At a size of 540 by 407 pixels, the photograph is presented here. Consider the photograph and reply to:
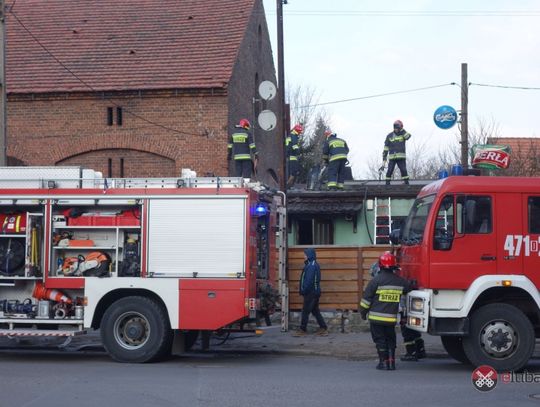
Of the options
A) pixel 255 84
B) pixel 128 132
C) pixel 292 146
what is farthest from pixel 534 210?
pixel 255 84

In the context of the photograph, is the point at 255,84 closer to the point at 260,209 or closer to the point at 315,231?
the point at 315,231

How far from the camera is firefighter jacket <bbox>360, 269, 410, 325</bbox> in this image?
1130cm

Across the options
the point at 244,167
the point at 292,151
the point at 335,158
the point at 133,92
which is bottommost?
the point at 244,167

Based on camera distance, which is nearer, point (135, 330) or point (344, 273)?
point (135, 330)

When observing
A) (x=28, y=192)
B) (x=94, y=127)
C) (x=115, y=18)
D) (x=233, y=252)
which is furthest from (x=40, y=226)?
(x=115, y=18)

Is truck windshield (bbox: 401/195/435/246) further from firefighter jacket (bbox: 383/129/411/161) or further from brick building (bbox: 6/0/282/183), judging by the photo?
brick building (bbox: 6/0/282/183)

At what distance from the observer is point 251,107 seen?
83.3 ft

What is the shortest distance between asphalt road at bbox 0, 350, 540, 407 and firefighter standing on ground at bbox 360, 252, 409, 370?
33 centimetres

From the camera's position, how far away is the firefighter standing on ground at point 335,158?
20469 mm

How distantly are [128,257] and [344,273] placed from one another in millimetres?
5833

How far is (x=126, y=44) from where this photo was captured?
76.8 ft

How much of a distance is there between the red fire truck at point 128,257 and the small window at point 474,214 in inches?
120

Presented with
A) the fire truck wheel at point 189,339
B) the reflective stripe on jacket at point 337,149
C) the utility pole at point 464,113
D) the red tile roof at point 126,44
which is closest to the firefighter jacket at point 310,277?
the fire truck wheel at point 189,339

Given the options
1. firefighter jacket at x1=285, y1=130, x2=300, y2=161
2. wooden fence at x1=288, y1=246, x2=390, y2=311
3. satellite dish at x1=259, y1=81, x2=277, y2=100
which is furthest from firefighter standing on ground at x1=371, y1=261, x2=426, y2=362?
firefighter jacket at x1=285, y1=130, x2=300, y2=161
